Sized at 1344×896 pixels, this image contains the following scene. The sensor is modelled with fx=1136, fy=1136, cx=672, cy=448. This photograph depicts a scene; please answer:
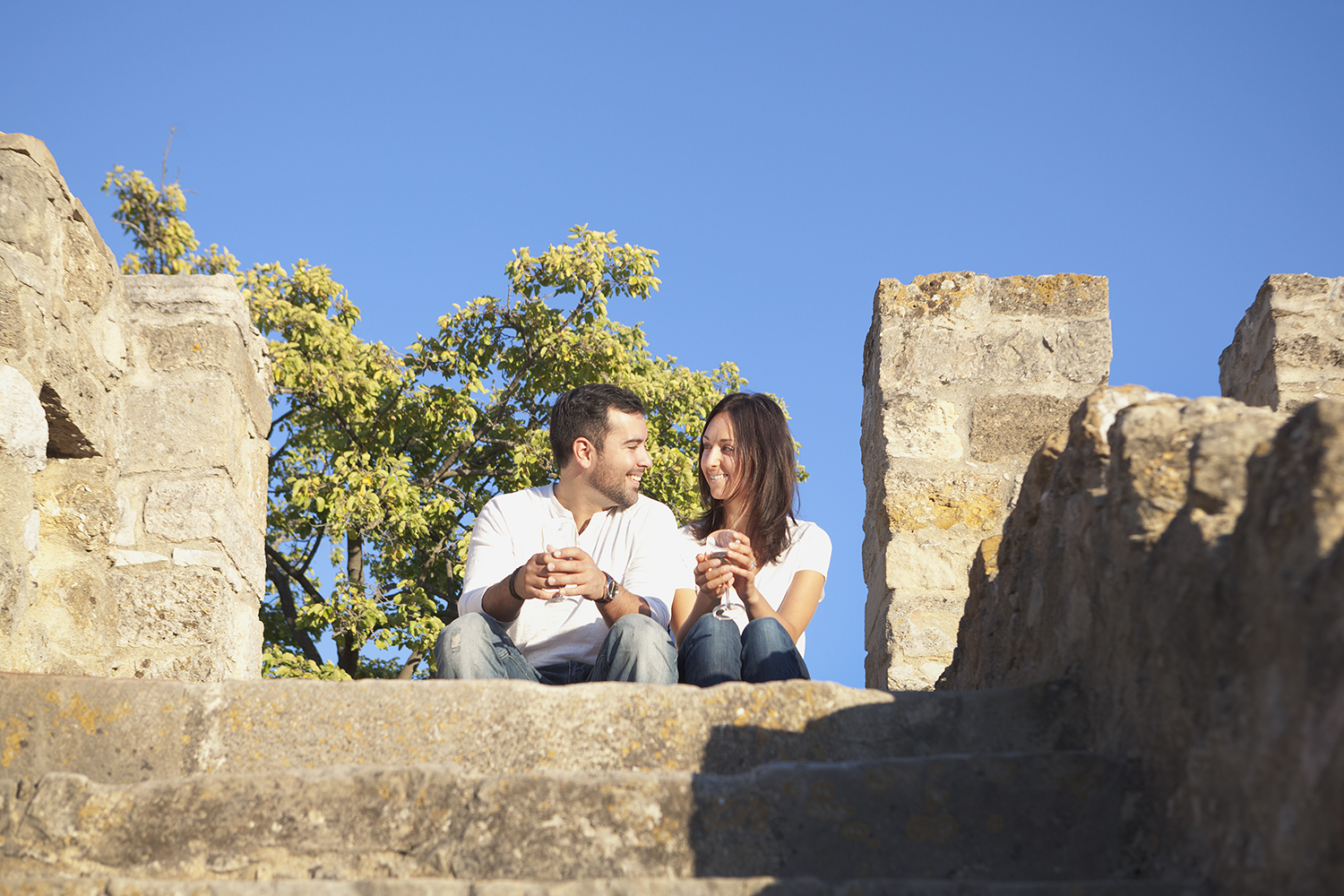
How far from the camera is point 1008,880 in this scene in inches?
58.3

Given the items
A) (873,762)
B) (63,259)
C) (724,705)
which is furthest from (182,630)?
(873,762)

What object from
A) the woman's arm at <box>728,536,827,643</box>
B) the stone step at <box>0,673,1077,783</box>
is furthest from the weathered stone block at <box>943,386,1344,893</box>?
the woman's arm at <box>728,536,827,643</box>

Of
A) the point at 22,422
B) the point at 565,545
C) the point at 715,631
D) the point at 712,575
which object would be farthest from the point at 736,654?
the point at 22,422

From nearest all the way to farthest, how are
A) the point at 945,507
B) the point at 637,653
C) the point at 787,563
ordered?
1. the point at 637,653
2. the point at 787,563
3. the point at 945,507

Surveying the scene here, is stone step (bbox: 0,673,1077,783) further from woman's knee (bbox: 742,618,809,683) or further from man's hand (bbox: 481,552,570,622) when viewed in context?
woman's knee (bbox: 742,618,809,683)

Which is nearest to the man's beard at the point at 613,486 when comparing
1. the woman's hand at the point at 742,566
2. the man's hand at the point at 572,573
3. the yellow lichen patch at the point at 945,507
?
the woman's hand at the point at 742,566

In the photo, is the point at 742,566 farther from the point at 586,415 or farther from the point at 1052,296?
the point at 1052,296

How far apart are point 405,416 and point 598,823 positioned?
31.0 ft

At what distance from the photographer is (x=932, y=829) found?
1533 millimetres

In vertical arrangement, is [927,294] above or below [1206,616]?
above

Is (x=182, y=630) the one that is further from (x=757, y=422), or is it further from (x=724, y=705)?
(x=724, y=705)

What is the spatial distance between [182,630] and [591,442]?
1.37 meters

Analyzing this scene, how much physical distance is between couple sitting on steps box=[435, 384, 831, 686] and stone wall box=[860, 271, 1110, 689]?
1.34 feet

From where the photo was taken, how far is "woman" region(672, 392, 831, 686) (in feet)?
9.43
